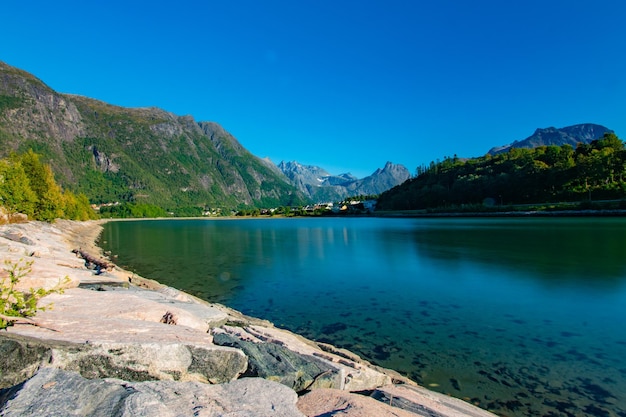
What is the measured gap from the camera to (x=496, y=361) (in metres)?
10.5

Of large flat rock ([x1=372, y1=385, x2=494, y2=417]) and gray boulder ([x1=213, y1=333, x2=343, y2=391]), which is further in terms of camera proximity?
gray boulder ([x1=213, y1=333, x2=343, y2=391])

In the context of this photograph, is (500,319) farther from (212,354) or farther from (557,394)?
(212,354)

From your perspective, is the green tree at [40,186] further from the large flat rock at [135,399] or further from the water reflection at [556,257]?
the large flat rock at [135,399]

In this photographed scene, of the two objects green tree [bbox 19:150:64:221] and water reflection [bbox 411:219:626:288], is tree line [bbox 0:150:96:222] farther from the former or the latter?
water reflection [bbox 411:219:626:288]

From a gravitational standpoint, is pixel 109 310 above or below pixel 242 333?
above

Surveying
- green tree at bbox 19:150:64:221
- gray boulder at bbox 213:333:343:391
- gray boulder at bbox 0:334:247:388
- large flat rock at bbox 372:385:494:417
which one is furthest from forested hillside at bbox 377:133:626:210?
green tree at bbox 19:150:64:221

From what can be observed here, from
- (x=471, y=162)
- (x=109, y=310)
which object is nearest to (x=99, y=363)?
(x=109, y=310)

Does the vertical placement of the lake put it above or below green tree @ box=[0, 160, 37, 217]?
below

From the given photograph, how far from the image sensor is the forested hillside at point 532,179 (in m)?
108

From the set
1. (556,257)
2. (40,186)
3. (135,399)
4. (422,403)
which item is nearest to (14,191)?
(40,186)

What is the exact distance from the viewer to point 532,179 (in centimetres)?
13412

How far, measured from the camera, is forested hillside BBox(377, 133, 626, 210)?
108188 mm

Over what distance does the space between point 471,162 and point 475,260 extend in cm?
17663

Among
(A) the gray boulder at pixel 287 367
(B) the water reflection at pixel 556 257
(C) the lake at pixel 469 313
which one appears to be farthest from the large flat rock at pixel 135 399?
(B) the water reflection at pixel 556 257
